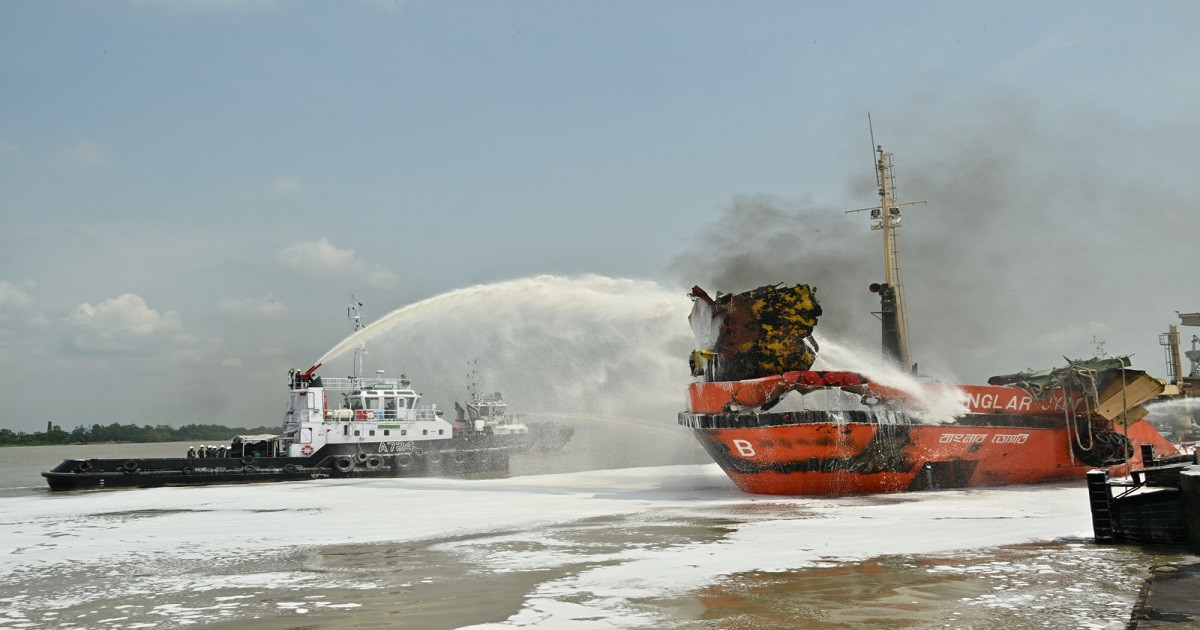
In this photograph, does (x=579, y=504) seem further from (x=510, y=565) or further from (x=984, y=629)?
(x=984, y=629)

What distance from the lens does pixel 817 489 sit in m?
18.1

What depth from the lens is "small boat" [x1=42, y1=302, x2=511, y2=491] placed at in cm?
3014

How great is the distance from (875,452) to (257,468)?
22.1 metres

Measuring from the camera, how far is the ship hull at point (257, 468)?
29766 millimetres

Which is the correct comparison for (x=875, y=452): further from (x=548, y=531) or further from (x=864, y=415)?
(x=548, y=531)

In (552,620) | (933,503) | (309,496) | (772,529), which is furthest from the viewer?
(309,496)

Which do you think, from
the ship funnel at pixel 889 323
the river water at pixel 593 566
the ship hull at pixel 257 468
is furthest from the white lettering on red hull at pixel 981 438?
the ship hull at pixel 257 468

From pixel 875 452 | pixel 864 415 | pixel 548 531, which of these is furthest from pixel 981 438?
pixel 548 531

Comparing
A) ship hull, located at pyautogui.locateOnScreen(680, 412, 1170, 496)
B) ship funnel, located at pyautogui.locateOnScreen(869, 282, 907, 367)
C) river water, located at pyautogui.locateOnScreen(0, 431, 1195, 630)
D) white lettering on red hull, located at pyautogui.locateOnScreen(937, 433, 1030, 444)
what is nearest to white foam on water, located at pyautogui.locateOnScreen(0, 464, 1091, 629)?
river water, located at pyautogui.locateOnScreen(0, 431, 1195, 630)

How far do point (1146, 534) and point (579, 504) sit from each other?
1021 cm

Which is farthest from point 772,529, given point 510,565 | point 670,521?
point 510,565

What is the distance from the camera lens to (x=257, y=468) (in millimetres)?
30703

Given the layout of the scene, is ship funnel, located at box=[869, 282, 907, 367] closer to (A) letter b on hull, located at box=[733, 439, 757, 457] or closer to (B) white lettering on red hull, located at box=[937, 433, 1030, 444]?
(B) white lettering on red hull, located at box=[937, 433, 1030, 444]

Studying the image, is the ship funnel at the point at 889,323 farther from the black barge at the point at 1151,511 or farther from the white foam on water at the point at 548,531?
the black barge at the point at 1151,511
